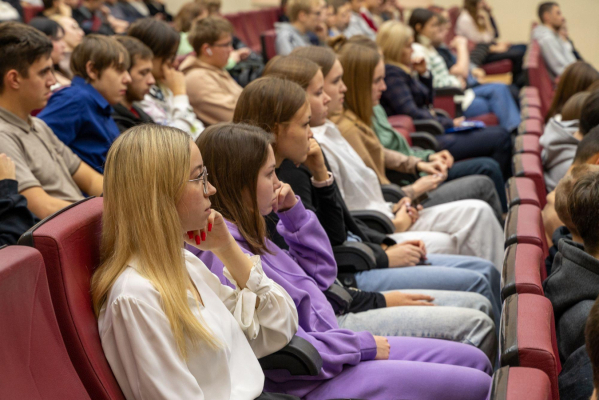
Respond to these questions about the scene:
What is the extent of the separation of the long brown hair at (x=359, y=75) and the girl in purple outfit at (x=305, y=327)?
4.30 feet

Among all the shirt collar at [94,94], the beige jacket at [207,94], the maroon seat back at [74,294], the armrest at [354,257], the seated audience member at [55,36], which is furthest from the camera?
the beige jacket at [207,94]

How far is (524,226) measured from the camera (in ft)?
5.87

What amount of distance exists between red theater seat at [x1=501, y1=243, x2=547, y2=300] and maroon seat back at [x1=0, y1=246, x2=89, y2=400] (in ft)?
3.01

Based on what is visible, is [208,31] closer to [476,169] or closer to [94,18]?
[476,169]

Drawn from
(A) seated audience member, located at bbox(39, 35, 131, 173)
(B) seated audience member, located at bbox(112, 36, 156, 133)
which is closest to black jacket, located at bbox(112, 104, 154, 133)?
(B) seated audience member, located at bbox(112, 36, 156, 133)

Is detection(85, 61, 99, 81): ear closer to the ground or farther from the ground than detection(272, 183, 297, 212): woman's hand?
farther from the ground

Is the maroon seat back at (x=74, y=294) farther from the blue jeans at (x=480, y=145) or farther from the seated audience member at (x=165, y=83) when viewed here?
the blue jeans at (x=480, y=145)

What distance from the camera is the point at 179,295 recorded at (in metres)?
1.07

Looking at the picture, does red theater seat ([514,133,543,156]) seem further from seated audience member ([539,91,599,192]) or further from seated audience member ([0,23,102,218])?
seated audience member ([0,23,102,218])

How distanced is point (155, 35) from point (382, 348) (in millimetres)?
1862

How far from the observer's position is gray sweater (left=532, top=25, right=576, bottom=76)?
6.09 m

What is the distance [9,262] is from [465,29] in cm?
718

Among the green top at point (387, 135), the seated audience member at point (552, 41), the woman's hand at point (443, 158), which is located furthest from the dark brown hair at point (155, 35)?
the seated audience member at point (552, 41)

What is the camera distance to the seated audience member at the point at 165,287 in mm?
1019
